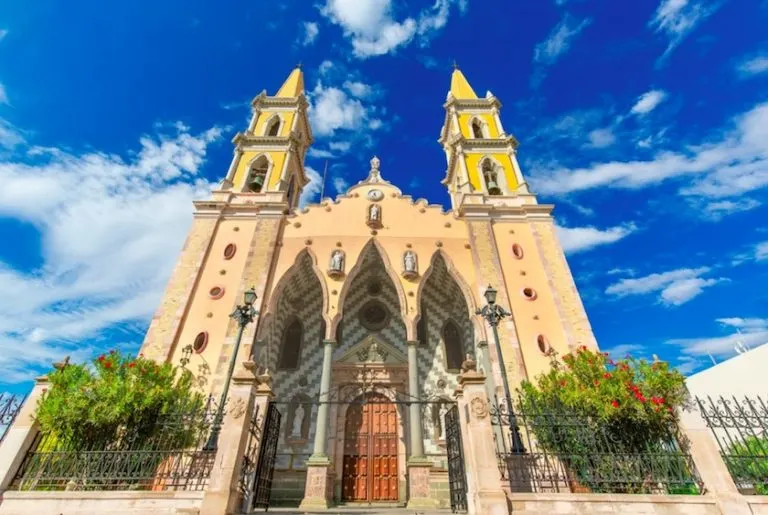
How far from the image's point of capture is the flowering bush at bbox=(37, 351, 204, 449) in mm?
8883

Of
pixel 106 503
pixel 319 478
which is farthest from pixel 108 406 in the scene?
pixel 319 478

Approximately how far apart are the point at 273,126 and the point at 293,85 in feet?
17.5

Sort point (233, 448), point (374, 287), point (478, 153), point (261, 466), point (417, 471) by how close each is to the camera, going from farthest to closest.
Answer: point (478, 153), point (374, 287), point (417, 471), point (261, 466), point (233, 448)

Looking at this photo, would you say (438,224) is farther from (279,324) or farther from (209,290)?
(209,290)

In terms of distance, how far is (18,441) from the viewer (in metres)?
7.42

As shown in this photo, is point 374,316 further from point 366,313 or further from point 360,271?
point 360,271

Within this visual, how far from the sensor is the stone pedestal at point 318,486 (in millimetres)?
11285

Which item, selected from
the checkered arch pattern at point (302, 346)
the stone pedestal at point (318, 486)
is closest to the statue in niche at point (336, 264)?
the checkered arch pattern at point (302, 346)

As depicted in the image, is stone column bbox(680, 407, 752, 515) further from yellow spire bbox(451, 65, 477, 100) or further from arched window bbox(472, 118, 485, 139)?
yellow spire bbox(451, 65, 477, 100)

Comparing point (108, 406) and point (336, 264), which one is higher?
point (336, 264)

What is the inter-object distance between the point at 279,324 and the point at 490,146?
50.9 feet

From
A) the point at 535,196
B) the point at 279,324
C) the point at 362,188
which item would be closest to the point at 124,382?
the point at 279,324

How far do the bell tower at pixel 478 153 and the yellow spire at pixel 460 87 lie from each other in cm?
Answer: 7

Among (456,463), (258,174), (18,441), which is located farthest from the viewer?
(258,174)
